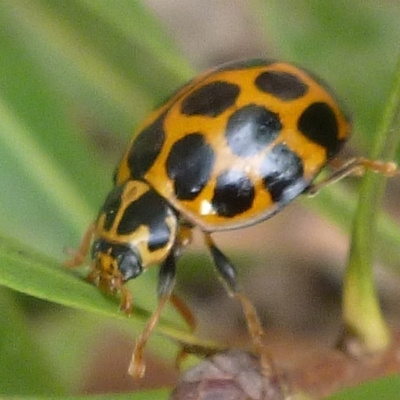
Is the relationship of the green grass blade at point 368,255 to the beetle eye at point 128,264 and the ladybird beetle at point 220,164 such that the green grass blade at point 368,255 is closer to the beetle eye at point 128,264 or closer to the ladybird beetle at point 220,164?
the ladybird beetle at point 220,164

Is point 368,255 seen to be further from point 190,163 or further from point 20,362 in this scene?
point 20,362

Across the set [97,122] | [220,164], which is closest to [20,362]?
[220,164]

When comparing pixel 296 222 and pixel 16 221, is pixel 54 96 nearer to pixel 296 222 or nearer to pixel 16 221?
pixel 16 221

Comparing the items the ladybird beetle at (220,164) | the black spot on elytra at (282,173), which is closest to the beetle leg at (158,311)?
the ladybird beetle at (220,164)

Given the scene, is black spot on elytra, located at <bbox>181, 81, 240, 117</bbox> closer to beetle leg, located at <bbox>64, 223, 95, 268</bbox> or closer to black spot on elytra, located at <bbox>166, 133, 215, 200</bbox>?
black spot on elytra, located at <bbox>166, 133, 215, 200</bbox>

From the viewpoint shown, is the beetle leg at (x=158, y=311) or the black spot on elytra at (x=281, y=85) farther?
the black spot on elytra at (x=281, y=85)

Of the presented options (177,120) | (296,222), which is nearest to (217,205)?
(177,120)
